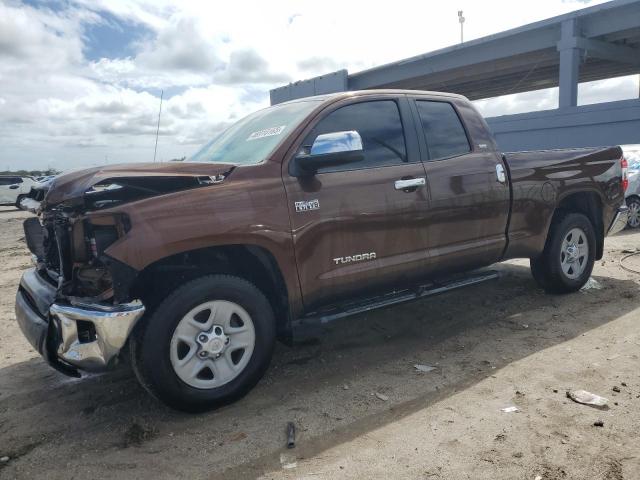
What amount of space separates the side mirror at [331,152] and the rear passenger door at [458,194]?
37.3 inches

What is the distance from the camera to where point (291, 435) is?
2.96 metres

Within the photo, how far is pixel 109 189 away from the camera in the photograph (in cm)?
301

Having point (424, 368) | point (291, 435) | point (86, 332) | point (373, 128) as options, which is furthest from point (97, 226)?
point (424, 368)

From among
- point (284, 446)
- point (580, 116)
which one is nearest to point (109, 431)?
point (284, 446)

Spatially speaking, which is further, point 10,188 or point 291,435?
point 10,188

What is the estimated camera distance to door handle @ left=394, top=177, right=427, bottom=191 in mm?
3920

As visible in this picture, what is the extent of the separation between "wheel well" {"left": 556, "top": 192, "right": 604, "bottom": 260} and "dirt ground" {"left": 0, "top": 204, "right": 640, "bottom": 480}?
1026 mm

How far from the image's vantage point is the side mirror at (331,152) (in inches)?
133

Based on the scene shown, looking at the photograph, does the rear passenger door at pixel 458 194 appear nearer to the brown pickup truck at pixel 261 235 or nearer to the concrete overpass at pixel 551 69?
the brown pickup truck at pixel 261 235

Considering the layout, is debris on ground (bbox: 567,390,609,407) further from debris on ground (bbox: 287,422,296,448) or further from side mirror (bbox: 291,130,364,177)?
side mirror (bbox: 291,130,364,177)

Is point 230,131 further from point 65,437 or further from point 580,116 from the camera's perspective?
point 580,116

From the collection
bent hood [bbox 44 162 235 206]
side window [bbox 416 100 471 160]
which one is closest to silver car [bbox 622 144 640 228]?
side window [bbox 416 100 471 160]

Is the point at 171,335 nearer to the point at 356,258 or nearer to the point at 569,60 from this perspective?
the point at 356,258

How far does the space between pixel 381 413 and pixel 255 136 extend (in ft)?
7.15
